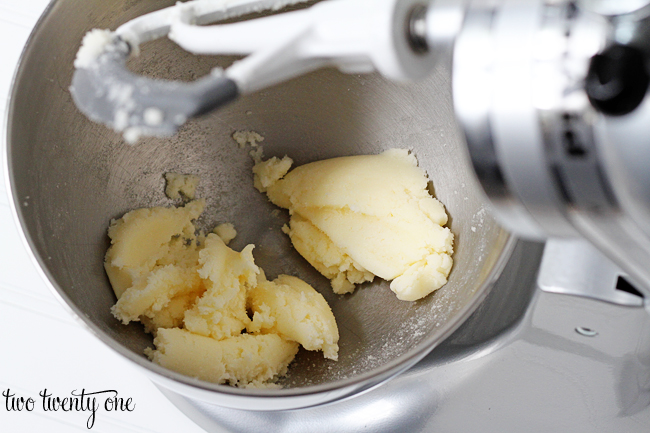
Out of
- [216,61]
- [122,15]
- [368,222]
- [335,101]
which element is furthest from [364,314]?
[122,15]

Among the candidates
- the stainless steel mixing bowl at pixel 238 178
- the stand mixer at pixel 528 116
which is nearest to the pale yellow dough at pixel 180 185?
the stainless steel mixing bowl at pixel 238 178

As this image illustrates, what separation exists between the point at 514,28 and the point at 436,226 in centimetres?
48

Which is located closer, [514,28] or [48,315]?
[514,28]

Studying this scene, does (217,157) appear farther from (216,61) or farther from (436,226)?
(436,226)

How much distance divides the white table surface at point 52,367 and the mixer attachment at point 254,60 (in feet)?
1.55

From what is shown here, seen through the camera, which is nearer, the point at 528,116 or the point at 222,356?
the point at 528,116

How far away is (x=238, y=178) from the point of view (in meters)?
0.99

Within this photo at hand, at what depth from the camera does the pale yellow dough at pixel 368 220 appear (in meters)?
0.83

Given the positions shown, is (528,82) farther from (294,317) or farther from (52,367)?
(52,367)

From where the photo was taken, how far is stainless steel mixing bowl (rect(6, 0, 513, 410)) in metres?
0.68

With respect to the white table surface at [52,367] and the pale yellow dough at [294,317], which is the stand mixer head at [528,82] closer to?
the pale yellow dough at [294,317]

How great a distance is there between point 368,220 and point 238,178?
245 millimetres

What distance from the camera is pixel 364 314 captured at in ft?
2.95

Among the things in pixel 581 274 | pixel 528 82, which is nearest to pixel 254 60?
pixel 528 82
